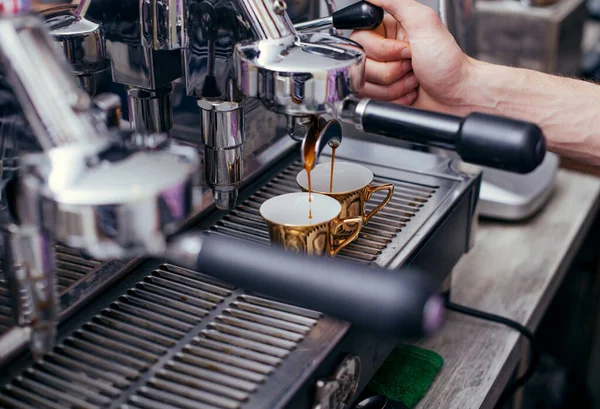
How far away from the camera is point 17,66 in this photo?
370mm

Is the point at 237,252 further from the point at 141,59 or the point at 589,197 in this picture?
the point at 589,197

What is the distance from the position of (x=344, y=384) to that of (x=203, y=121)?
9.9 inches

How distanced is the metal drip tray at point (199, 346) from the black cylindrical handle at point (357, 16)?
→ 7.8 inches

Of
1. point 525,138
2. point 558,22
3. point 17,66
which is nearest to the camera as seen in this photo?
point 17,66

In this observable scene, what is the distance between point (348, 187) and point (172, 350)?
279 millimetres

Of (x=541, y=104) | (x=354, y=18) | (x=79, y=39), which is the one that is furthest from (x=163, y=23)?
(x=541, y=104)

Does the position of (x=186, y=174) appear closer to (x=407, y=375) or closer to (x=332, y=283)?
(x=332, y=283)

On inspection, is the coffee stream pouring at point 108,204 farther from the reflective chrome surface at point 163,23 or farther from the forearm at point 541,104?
the forearm at point 541,104

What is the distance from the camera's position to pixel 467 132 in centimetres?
50

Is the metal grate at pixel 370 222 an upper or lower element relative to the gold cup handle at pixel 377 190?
lower

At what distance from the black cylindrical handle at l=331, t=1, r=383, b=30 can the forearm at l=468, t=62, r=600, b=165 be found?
0.88 ft

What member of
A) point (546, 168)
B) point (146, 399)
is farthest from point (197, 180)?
point (546, 168)

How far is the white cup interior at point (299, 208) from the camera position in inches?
26.5

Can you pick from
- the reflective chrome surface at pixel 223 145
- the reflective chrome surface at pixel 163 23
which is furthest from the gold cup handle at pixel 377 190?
the reflective chrome surface at pixel 163 23
